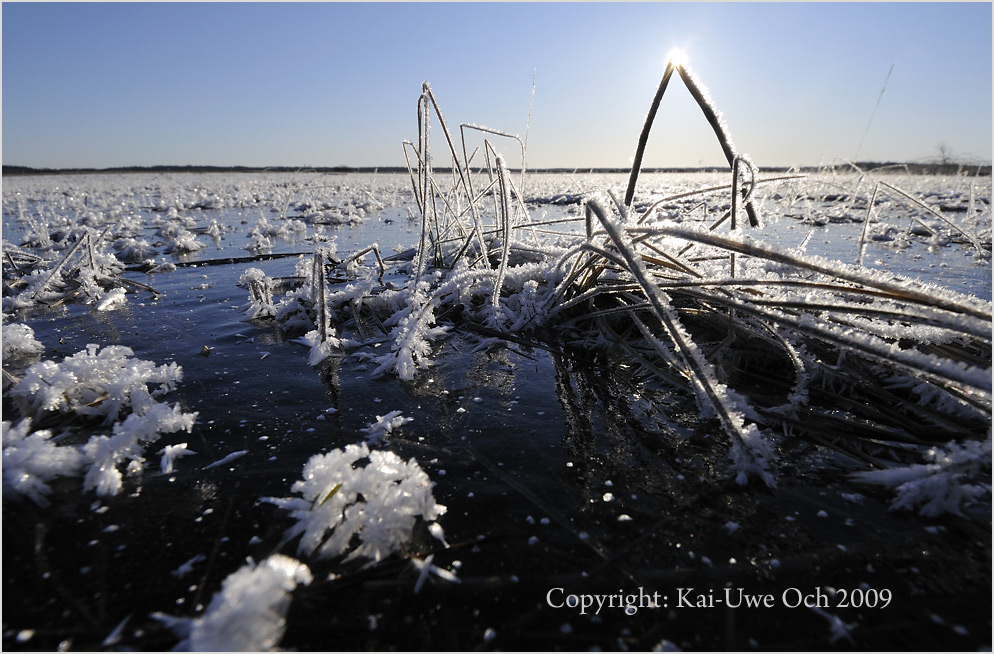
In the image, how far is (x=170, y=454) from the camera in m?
1.30

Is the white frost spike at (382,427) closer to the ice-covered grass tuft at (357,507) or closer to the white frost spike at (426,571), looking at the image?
the ice-covered grass tuft at (357,507)

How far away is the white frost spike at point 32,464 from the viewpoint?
113 centimetres

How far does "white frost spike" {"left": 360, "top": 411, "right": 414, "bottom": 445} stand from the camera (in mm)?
1446

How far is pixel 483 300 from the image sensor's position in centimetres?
294

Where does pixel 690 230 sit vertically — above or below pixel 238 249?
above

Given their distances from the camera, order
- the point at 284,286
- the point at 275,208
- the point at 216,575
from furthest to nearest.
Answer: the point at 275,208 < the point at 284,286 < the point at 216,575

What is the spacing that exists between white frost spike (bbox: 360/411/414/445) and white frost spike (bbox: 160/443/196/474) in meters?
0.50

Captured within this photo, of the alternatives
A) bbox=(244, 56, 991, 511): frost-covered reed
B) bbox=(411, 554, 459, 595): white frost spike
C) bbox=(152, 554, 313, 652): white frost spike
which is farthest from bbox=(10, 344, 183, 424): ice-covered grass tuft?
bbox=(411, 554, 459, 595): white frost spike

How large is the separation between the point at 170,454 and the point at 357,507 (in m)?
0.65

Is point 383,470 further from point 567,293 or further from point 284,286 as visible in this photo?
point 284,286

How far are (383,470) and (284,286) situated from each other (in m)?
3.18

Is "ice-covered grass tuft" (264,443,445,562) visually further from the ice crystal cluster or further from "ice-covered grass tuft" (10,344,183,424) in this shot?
"ice-covered grass tuft" (10,344,183,424)

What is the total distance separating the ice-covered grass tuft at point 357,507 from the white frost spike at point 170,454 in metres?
0.36

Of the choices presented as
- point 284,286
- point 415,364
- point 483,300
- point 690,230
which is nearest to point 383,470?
point 415,364
